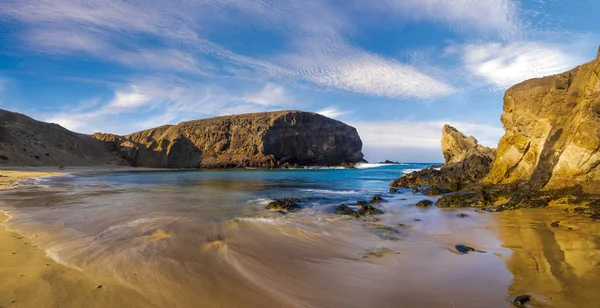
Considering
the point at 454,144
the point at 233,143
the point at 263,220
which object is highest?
the point at 233,143


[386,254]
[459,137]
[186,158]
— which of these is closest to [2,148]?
[186,158]

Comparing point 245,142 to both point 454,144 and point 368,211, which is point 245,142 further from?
point 368,211

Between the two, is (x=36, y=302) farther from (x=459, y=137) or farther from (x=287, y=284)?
(x=459, y=137)

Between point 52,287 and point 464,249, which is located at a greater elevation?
point 52,287

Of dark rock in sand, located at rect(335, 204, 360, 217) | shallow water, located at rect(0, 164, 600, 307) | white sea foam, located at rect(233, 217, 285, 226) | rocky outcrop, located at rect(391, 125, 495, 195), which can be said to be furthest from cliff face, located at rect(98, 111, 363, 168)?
shallow water, located at rect(0, 164, 600, 307)

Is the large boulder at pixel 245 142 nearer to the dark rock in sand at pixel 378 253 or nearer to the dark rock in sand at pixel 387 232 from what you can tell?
the dark rock in sand at pixel 387 232

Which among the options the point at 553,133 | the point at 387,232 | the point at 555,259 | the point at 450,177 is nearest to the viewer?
the point at 555,259

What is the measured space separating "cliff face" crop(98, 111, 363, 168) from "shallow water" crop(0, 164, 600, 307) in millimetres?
67444

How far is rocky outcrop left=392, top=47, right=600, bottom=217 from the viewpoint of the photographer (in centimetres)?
1033

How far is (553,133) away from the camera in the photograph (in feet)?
40.2

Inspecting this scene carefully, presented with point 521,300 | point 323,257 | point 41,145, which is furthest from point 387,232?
point 41,145

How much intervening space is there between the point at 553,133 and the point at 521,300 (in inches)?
498

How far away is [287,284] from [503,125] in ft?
59.3

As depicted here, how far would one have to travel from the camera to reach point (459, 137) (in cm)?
3944
